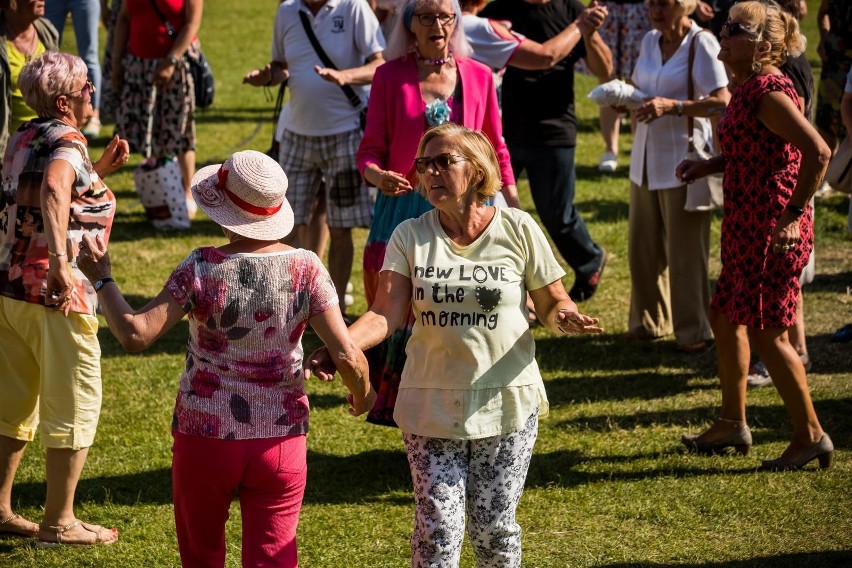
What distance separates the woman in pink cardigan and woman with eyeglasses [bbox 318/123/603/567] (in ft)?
4.22

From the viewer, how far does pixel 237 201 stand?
347 cm

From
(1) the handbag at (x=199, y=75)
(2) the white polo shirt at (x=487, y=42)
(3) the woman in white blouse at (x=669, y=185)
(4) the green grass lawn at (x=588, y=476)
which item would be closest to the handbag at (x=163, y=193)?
(1) the handbag at (x=199, y=75)

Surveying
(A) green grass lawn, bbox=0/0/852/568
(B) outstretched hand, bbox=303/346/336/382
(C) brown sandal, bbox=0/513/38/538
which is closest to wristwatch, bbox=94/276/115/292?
(B) outstretched hand, bbox=303/346/336/382

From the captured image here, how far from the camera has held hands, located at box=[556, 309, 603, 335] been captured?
3.66 meters

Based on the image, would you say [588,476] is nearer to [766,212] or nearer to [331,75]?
[766,212]

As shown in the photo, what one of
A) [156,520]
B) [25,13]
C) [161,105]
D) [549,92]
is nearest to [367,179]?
[156,520]

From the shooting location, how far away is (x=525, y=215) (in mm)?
3902

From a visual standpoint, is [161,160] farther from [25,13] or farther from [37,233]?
[37,233]

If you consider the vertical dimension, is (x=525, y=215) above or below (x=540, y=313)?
above

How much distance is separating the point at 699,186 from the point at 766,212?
4.96ft

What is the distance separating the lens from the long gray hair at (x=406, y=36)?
17.2 feet

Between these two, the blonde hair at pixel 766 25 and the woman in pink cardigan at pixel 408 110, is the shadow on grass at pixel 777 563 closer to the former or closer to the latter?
the woman in pink cardigan at pixel 408 110

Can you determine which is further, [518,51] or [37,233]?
[518,51]

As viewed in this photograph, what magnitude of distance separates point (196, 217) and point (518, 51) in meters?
4.68
